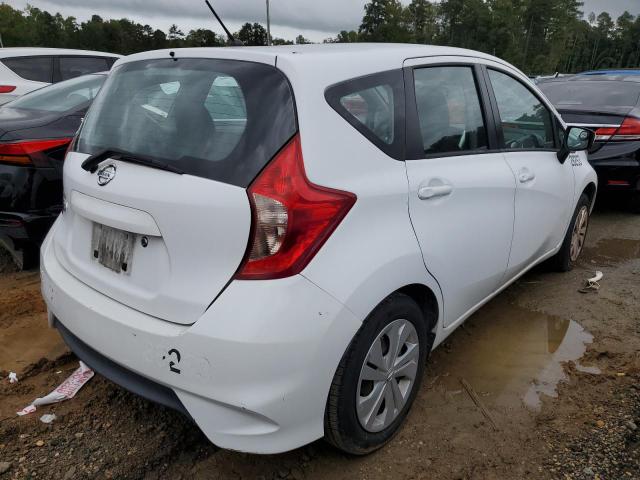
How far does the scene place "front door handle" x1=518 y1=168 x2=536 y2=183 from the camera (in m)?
2.99

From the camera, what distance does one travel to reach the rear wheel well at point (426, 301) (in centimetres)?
225

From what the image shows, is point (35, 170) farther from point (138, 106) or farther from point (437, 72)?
point (437, 72)

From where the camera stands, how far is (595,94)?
6.36m

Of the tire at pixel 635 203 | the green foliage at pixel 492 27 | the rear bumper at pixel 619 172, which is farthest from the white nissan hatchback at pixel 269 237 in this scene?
the green foliage at pixel 492 27

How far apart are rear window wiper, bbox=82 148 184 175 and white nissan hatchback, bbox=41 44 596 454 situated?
11 mm

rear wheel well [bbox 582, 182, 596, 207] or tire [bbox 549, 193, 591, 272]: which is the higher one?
rear wheel well [bbox 582, 182, 596, 207]

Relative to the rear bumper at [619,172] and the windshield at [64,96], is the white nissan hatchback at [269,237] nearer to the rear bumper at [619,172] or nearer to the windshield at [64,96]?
the windshield at [64,96]

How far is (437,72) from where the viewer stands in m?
2.54

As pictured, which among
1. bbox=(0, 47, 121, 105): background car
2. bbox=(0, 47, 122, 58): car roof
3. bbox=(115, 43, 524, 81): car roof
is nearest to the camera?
bbox=(115, 43, 524, 81): car roof

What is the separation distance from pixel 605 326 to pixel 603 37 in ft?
411

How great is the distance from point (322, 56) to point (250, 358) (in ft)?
3.78

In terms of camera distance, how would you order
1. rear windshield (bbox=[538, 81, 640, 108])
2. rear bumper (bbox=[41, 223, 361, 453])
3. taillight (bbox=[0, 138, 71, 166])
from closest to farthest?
rear bumper (bbox=[41, 223, 361, 453])
taillight (bbox=[0, 138, 71, 166])
rear windshield (bbox=[538, 81, 640, 108])

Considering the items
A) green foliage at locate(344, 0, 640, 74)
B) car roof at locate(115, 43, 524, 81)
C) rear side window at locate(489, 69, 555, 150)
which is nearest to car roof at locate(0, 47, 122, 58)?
car roof at locate(115, 43, 524, 81)

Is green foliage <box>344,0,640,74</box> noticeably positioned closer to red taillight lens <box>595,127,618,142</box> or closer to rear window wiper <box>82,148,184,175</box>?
red taillight lens <box>595,127,618,142</box>
